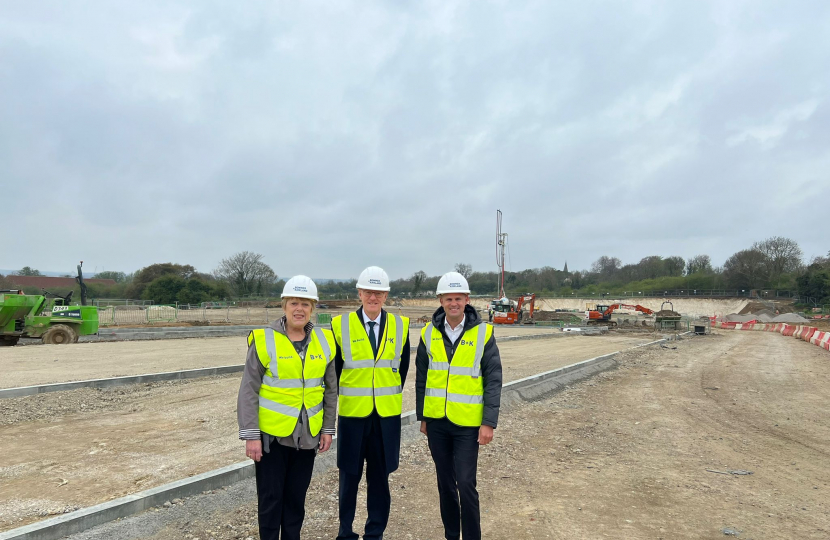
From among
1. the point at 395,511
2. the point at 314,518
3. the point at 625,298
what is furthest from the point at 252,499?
the point at 625,298

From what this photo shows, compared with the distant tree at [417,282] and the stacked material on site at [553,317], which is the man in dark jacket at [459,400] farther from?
the distant tree at [417,282]

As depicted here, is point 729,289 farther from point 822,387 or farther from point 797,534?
point 797,534

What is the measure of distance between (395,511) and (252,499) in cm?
142

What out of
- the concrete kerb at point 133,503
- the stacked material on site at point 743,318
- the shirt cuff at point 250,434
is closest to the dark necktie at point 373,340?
the shirt cuff at point 250,434

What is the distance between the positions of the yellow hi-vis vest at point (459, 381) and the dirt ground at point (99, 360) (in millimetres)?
9723

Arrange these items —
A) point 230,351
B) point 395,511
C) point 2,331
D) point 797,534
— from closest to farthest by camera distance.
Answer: point 797,534 < point 395,511 < point 230,351 < point 2,331

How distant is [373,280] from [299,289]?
639 mm

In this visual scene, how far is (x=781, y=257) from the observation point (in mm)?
69062

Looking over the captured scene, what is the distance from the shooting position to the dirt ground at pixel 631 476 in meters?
4.37

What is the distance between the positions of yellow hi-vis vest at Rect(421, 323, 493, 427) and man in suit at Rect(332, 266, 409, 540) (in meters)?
0.28

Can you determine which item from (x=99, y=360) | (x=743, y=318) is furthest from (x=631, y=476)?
(x=743, y=318)

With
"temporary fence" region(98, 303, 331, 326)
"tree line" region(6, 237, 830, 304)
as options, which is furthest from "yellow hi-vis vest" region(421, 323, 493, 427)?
"tree line" region(6, 237, 830, 304)

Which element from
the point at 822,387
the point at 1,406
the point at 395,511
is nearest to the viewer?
the point at 395,511

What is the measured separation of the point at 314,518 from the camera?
4457 mm
